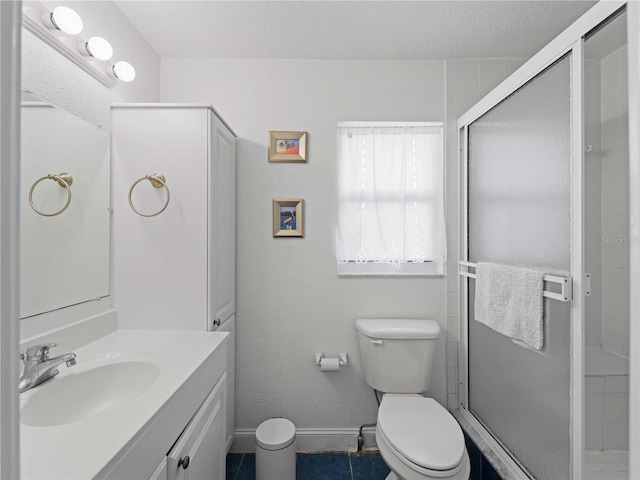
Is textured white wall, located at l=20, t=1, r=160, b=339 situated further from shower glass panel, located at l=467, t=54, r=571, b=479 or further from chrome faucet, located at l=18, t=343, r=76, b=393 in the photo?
shower glass panel, located at l=467, t=54, r=571, b=479

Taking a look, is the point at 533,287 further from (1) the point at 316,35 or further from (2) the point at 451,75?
(1) the point at 316,35

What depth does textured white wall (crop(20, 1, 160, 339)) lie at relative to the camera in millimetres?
1052

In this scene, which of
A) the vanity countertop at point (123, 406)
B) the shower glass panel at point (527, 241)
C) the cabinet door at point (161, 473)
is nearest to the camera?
the vanity countertop at point (123, 406)

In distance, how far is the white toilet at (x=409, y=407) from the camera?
1.17 m

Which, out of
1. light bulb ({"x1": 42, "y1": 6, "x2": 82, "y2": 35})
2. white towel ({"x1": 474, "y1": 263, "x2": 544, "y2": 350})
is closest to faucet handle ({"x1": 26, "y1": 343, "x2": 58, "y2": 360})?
light bulb ({"x1": 42, "y1": 6, "x2": 82, "y2": 35})

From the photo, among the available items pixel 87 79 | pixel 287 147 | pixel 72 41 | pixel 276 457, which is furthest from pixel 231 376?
pixel 72 41

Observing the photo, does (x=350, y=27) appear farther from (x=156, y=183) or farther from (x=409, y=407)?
(x=409, y=407)

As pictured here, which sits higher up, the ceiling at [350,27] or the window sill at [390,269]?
the ceiling at [350,27]

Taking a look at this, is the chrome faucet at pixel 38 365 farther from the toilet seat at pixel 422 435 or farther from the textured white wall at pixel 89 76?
the toilet seat at pixel 422 435

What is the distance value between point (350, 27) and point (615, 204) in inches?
55.5

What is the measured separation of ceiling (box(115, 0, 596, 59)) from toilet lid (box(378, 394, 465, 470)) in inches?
76.3

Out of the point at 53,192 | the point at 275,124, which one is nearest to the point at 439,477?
the point at 53,192

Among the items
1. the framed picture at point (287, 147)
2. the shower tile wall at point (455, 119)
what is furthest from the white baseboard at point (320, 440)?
the framed picture at point (287, 147)

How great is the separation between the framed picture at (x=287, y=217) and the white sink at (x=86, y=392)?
981 millimetres
